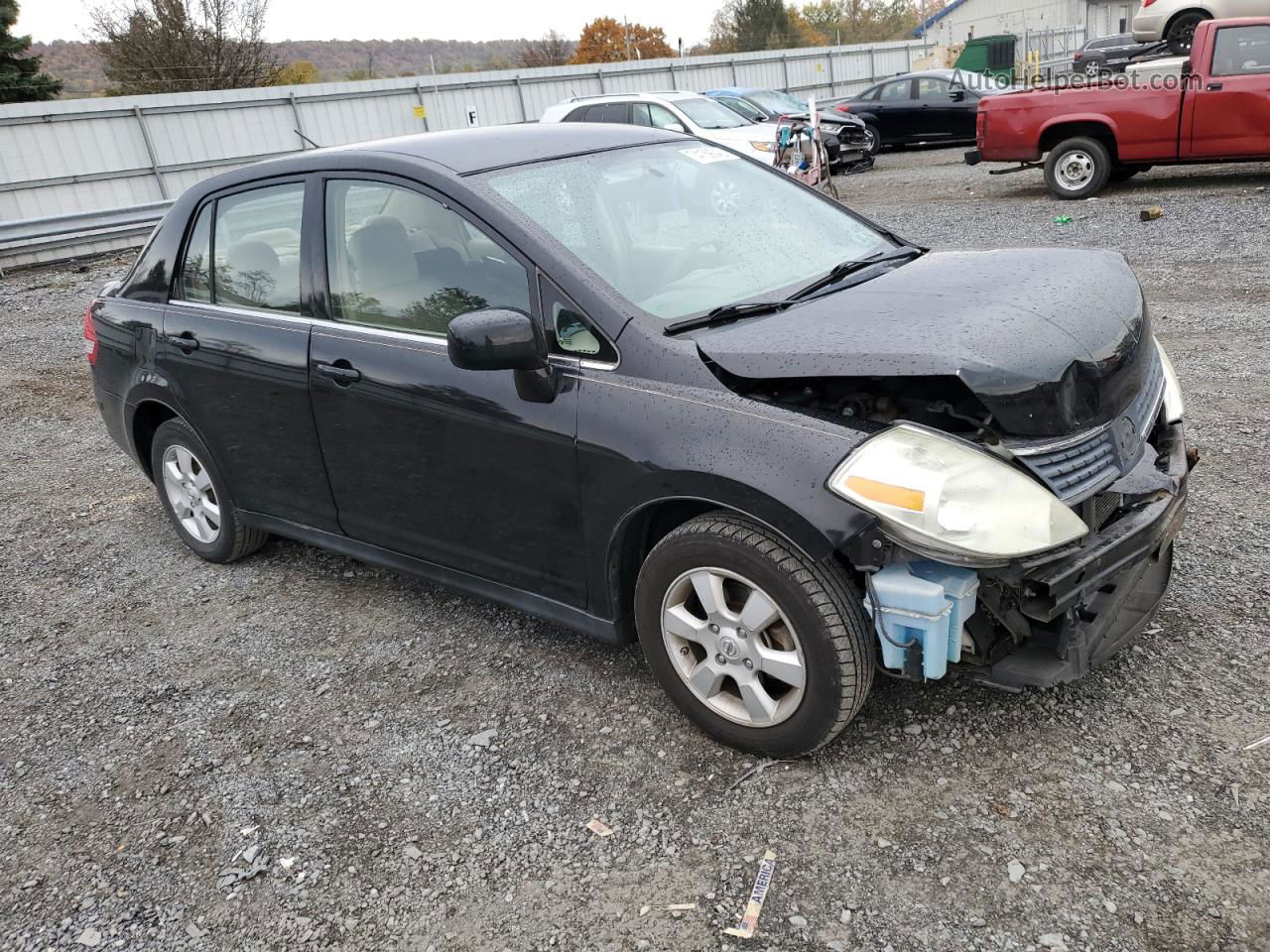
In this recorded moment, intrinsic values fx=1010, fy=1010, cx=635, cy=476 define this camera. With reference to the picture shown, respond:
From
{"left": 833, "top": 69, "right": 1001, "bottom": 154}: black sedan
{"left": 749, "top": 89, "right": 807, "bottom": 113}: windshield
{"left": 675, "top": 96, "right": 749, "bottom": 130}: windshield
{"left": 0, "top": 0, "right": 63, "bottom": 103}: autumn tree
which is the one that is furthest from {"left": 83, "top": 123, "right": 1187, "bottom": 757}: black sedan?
{"left": 0, "top": 0, "right": 63, "bottom": 103}: autumn tree

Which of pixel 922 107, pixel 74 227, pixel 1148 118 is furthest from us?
pixel 922 107

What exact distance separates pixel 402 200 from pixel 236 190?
1.13m

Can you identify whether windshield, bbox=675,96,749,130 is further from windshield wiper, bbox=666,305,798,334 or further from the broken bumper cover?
the broken bumper cover

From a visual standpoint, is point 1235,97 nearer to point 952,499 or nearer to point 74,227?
point 952,499

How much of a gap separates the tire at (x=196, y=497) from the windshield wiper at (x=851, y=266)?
273cm

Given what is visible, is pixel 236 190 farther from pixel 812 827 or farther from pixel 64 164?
pixel 64 164

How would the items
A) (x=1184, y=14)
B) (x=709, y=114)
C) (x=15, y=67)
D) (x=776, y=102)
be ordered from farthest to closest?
(x=15, y=67)
(x=776, y=102)
(x=1184, y=14)
(x=709, y=114)

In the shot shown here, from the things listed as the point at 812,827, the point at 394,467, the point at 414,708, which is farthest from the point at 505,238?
the point at 812,827

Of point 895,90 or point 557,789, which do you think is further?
point 895,90

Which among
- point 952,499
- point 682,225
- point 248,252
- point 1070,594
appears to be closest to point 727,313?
point 682,225

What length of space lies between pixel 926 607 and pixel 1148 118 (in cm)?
1104

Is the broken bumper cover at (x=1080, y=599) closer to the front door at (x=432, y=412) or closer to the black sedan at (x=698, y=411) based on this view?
the black sedan at (x=698, y=411)

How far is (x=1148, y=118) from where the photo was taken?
11.3 metres

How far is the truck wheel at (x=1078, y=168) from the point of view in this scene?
11.8 m
